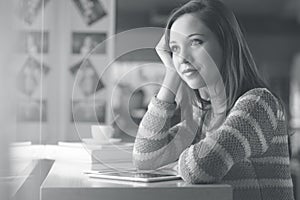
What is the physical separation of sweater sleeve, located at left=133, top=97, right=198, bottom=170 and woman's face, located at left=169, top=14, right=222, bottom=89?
4.1 inches

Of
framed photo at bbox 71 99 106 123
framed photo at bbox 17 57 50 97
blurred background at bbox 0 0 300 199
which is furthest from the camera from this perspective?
framed photo at bbox 71 99 106 123

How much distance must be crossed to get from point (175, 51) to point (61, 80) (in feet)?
4.23

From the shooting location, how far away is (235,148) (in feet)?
3.40

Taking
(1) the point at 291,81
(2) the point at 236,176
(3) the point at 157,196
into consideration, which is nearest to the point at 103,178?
(3) the point at 157,196

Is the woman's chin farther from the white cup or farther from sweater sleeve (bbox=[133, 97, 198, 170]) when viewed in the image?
the white cup

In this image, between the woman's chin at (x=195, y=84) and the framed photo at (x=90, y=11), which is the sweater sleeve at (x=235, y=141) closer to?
the woman's chin at (x=195, y=84)

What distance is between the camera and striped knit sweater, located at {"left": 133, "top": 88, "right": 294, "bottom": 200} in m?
1.03

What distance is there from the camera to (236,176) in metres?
1.13

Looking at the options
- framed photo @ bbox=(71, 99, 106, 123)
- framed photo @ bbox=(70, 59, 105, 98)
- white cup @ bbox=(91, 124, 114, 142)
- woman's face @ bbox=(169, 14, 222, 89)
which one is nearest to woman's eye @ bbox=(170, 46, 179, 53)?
woman's face @ bbox=(169, 14, 222, 89)

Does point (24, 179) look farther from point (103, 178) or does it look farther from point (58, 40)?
point (58, 40)

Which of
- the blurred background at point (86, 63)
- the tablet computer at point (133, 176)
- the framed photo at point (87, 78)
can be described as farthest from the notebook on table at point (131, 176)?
the framed photo at point (87, 78)

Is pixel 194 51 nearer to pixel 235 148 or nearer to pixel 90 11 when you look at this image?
pixel 235 148

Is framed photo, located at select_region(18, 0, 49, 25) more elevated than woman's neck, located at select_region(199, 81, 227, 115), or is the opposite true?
framed photo, located at select_region(18, 0, 49, 25)

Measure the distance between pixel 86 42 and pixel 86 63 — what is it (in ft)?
0.30
